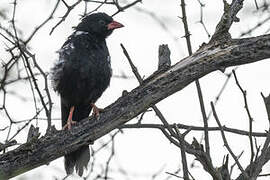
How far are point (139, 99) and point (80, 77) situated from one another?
6.19ft

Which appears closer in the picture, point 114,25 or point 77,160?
point 77,160

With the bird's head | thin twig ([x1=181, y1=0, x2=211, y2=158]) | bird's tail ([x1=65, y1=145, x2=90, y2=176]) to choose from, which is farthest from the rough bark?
the bird's head

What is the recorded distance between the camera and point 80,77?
18.1ft

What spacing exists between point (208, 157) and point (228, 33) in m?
1.09

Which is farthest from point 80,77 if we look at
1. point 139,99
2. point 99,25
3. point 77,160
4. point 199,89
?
point 199,89

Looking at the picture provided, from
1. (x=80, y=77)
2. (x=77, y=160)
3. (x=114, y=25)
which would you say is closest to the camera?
(x=77, y=160)

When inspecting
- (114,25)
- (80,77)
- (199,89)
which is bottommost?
(199,89)

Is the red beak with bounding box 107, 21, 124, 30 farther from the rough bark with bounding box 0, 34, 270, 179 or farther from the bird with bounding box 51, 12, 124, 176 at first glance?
the rough bark with bounding box 0, 34, 270, 179

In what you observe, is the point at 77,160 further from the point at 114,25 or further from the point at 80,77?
the point at 114,25

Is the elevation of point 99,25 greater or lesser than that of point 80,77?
greater

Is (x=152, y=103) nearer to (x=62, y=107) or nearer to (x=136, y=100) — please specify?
(x=136, y=100)

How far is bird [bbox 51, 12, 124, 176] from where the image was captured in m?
5.36

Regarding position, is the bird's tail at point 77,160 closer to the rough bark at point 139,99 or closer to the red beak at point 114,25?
the rough bark at point 139,99

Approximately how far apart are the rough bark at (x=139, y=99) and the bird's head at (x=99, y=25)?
235 centimetres
